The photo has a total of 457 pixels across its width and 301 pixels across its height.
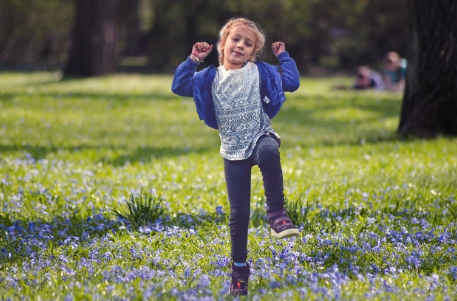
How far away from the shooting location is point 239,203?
4004 millimetres

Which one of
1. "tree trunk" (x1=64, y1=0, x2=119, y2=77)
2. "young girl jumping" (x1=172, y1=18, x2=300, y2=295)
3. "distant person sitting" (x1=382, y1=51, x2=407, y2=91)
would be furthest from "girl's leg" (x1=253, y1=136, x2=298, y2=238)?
"tree trunk" (x1=64, y1=0, x2=119, y2=77)

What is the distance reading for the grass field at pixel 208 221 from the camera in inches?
158

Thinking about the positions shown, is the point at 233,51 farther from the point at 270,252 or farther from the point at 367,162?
the point at 367,162

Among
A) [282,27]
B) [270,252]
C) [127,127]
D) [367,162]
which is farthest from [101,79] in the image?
[270,252]

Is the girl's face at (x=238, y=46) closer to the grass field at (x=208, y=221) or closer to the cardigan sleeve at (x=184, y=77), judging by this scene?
the cardigan sleeve at (x=184, y=77)

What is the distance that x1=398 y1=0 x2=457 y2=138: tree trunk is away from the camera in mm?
9703

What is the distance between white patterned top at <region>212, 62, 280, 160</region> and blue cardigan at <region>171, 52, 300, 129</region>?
0.18ft

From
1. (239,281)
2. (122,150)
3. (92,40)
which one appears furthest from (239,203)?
(92,40)

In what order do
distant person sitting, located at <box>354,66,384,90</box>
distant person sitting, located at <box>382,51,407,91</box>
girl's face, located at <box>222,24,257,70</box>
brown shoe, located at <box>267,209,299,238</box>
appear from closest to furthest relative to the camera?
brown shoe, located at <box>267,209,299,238</box>, girl's face, located at <box>222,24,257,70</box>, distant person sitting, located at <box>382,51,407,91</box>, distant person sitting, located at <box>354,66,384,90</box>

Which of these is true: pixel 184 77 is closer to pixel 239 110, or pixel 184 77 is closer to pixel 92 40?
pixel 239 110

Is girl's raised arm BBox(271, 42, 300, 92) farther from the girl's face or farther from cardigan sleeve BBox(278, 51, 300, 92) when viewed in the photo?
the girl's face

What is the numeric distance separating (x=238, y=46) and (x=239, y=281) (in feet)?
4.60

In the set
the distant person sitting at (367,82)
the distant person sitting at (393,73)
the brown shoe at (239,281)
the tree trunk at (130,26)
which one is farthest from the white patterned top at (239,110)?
the tree trunk at (130,26)

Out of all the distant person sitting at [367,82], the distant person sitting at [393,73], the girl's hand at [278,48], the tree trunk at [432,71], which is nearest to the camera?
the girl's hand at [278,48]
